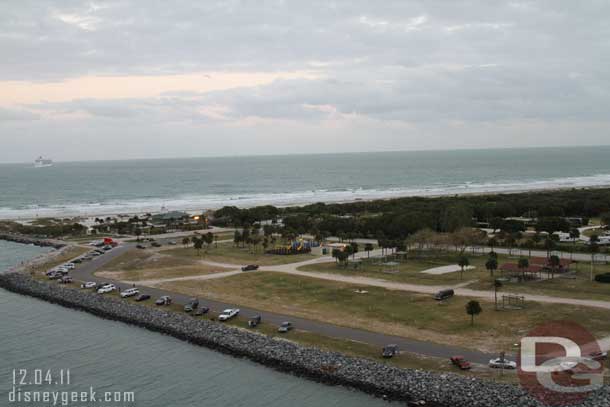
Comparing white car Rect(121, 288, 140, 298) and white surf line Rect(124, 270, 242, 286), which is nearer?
white car Rect(121, 288, 140, 298)

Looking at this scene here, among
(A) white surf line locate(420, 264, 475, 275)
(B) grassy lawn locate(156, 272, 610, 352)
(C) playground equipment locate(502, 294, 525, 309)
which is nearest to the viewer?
(B) grassy lawn locate(156, 272, 610, 352)

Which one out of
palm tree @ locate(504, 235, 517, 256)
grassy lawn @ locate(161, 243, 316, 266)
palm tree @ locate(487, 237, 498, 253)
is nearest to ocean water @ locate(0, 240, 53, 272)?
grassy lawn @ locate(161, 243, 316, 266)

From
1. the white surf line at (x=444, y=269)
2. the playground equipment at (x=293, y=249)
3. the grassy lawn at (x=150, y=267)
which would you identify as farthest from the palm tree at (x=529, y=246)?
the grassy lawn at (x=150, y=267)

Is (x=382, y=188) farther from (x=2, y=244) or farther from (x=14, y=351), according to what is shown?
(x=14, y=351)

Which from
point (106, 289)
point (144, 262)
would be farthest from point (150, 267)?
point (106, 289)

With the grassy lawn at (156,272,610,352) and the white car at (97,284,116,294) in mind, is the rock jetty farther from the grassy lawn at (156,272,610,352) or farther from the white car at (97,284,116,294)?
the grassy lawn at (156,272,610,352)

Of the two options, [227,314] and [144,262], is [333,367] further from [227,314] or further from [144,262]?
[144,262]
